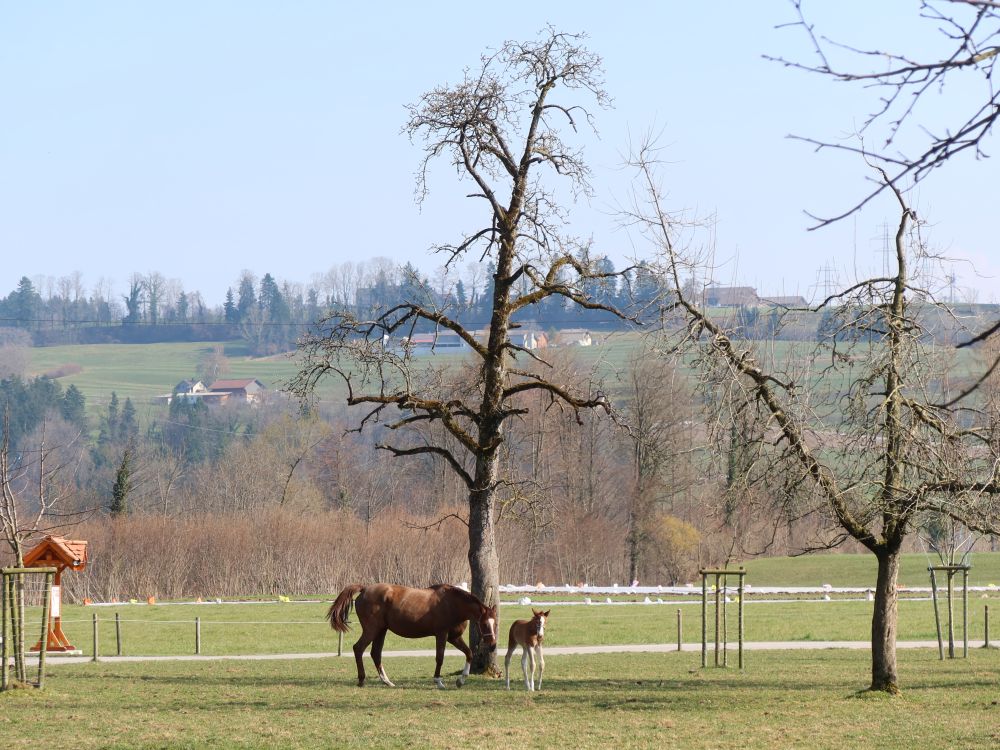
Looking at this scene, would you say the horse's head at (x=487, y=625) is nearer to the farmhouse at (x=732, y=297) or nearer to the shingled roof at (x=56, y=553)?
the farmhouse at (x=732, y=297)

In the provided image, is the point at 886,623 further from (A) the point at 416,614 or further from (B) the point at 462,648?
(A) the point at 416,614

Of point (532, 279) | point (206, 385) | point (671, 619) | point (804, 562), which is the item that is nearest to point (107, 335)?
point (206, 385)

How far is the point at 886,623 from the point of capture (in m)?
16.5

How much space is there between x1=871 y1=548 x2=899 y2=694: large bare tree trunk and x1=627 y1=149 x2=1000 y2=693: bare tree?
13 millimetres

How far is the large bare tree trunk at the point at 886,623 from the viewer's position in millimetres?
16500

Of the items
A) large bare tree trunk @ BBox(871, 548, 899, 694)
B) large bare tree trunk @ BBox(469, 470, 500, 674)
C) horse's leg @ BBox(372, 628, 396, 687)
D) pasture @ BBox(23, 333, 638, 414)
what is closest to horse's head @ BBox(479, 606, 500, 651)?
large bare tree trunk @ BBox(469, 470, 500, 674)

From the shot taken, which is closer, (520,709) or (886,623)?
(520,709)

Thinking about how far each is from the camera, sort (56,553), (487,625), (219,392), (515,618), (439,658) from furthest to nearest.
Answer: (219,392)
(515,618)
(56,553)
(439,658)
(487,625)

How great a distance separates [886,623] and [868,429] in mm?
2655

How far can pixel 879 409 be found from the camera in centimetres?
1551

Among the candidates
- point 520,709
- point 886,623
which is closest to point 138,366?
point 520,709

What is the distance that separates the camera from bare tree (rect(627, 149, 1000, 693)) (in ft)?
51.3

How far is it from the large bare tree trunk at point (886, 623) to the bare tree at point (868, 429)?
1 cm

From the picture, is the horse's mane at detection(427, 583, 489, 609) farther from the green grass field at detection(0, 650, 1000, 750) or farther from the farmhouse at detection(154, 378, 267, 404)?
the farmhouse at detection(154, 378, 267, 404)
